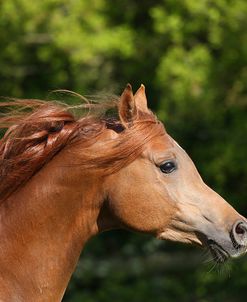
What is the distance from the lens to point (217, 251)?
4.09m

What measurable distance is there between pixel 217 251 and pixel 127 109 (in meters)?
0.76

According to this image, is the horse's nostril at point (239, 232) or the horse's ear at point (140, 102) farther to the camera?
the horse's ear at point (140, 102)

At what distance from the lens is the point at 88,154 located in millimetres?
4047

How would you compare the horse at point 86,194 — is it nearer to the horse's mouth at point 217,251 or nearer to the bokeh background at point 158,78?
the horse's mouth at point 217,251

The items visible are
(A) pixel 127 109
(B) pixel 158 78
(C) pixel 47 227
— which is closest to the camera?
(C) pixel 47 227

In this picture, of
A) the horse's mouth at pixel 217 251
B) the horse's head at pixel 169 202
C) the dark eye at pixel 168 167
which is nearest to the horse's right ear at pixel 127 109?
the horse's head at pixel 169 202

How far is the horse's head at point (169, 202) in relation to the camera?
4031 mm

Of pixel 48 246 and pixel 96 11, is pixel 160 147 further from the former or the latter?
pixel 96 11

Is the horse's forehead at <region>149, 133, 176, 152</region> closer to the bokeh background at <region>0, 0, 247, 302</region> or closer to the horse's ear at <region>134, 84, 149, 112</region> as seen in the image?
the horse's ear at <region>134, 84, 149, 112</region>

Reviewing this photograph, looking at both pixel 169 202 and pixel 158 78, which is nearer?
pixel 169 202

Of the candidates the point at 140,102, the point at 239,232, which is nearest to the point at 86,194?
the point at 140,102

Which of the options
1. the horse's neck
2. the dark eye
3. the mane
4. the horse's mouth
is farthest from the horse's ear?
the horse's mouth

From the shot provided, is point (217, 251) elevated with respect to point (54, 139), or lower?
lower

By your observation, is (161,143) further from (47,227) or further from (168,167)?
(47,227)
